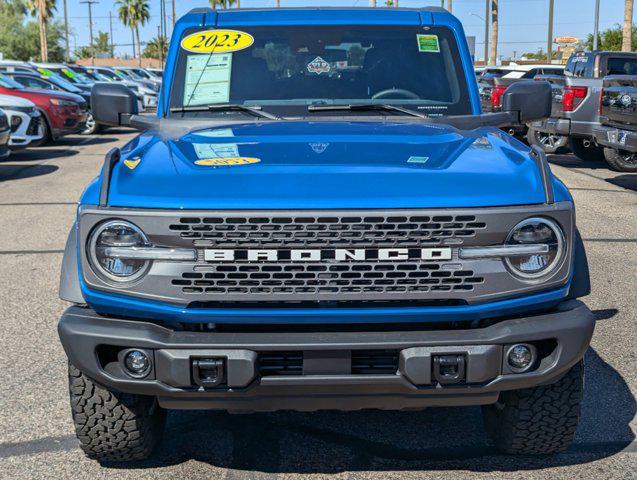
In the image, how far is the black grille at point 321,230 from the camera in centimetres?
300

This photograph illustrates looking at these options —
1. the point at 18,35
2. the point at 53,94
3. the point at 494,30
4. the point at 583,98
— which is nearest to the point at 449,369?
the point at 583,98

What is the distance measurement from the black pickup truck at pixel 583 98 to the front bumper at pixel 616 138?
1.53m

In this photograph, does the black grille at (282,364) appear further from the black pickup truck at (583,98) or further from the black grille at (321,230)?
the black pickup truck at (583,98)

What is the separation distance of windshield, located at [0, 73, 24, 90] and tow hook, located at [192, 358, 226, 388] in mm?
16686

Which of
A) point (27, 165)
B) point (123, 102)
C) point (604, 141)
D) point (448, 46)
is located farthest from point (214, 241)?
point (27, 165)

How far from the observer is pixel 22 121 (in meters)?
16.1

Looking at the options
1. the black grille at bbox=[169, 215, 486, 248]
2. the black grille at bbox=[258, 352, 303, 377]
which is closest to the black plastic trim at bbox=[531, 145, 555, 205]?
the black grille at bbox=[169, 215, 486, 248]

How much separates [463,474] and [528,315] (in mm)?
802

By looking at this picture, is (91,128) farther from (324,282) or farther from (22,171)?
(324,282)

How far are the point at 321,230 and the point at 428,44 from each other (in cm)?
218

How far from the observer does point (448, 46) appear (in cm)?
486

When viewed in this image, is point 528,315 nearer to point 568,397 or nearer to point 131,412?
point 568,397

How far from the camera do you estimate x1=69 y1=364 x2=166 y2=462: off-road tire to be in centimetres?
344

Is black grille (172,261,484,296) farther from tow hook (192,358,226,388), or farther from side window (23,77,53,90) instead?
side window (23,77,53,90)
